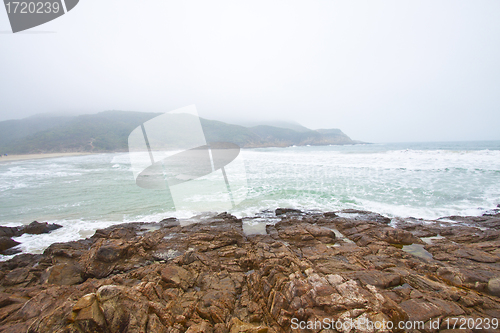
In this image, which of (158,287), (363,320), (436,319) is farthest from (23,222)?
(436,319)

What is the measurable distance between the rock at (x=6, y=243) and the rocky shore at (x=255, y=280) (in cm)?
157

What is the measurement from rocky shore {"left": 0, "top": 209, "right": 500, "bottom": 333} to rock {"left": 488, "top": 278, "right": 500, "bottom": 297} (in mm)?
14

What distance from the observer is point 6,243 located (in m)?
6.30

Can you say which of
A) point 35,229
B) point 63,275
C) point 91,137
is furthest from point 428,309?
point 91,137

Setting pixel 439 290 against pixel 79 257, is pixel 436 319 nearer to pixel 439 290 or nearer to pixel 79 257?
pixel 439 290

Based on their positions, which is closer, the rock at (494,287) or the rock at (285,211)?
the rock at (494,287)

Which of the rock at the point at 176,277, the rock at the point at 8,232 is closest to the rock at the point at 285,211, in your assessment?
the rock at the point at 176,277

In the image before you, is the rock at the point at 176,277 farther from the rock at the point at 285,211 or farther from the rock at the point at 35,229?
the rock at the point at 35,229

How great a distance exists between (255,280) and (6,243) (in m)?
8.23

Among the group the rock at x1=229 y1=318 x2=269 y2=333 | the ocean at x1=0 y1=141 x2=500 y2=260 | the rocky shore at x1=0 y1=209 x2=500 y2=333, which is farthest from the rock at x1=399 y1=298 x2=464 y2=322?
the ocean at x1=0 y1=141 x2=500 y2=260

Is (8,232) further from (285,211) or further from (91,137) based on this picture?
(91,137)

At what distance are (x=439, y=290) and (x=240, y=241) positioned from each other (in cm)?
456

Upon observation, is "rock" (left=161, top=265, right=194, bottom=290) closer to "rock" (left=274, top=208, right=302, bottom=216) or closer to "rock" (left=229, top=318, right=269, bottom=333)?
"rock" (left=229, top=318, right=269, bottom=333)

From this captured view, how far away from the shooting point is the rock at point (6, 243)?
6188 mm
